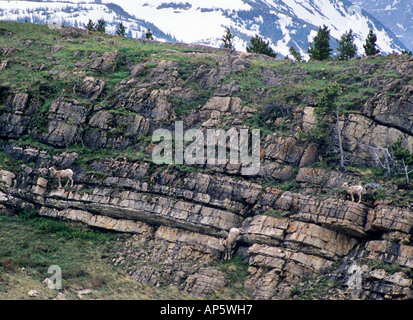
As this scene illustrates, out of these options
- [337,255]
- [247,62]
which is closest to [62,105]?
[247,62]

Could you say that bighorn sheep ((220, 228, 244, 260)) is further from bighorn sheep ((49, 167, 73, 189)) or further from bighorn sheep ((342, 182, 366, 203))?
bighorn sheep ((49, 167, 73, 189))

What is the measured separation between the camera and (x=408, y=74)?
45.7m

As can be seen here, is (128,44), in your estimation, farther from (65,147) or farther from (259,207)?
(259,207)

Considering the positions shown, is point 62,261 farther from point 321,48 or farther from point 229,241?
point 321,48

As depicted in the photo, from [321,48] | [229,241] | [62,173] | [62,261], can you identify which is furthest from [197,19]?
[62,261]

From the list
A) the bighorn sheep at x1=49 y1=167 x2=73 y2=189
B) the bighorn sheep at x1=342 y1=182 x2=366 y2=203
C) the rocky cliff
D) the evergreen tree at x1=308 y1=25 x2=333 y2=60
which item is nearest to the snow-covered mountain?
the evergreen tree at x1=308 y1=25 x2=333 y2=60

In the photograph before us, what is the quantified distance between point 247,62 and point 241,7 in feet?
395

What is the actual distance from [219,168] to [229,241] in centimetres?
755

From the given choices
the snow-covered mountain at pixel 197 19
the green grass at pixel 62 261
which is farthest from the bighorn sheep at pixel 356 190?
the snow-covered mountain at pixel 197 19

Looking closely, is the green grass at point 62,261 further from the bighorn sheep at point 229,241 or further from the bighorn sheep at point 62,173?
the bighorn sheep at point 229,241

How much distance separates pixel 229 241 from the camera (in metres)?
37.3

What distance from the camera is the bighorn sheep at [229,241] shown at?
123 feet

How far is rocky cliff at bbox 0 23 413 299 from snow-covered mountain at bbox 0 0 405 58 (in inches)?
3571

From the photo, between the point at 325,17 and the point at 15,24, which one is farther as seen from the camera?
the point at 325,17
